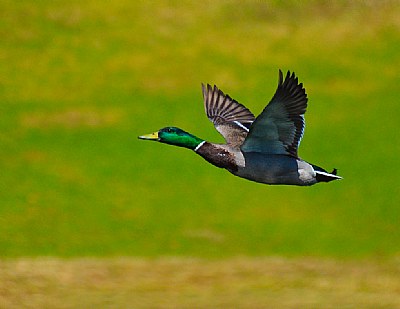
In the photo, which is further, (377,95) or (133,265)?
(377,95)

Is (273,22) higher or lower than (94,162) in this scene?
higher

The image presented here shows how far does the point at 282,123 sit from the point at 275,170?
0.53 metres

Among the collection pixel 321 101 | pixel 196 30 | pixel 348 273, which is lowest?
pixel 348 273

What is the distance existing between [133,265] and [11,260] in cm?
317

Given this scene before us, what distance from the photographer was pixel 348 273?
3278cm

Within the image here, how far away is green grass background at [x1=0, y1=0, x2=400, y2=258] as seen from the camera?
116ft

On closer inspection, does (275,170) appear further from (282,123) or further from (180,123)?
(180,123)

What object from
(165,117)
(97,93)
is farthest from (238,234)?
(97,93)

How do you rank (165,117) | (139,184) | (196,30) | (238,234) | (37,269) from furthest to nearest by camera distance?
(196,30) → (165,117) → (139,184) → (238,234) → (37,269)

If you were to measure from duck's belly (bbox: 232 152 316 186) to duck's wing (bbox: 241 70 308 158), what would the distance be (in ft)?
0.27

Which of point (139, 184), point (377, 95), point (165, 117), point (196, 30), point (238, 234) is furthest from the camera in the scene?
point (196, 30)

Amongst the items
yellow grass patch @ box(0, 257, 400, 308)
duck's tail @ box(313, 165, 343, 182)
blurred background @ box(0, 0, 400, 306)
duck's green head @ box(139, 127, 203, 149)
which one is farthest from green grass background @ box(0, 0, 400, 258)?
duck's tail @ box(313, 165, 343, 182)

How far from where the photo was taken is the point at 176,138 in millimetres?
14625

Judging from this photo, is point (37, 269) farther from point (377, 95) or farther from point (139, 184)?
point (377, 95)
